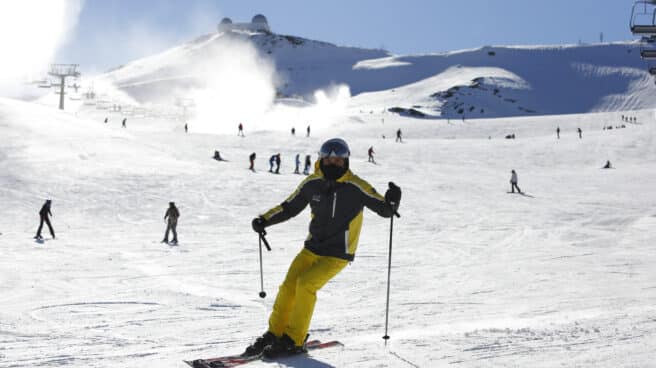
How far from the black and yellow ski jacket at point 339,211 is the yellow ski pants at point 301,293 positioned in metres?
0.08

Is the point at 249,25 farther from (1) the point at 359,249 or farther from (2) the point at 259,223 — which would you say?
(2) the point at 259,223

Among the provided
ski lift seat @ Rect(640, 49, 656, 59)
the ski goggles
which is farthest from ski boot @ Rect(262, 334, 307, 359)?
ski lift seat @ Rect(640, 49, 656, 59)

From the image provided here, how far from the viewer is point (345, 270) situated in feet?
40.0

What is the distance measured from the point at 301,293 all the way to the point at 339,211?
2.39ft

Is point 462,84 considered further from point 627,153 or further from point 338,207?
point 338,207

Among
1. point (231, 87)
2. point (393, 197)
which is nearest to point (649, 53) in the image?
point (393, 197)

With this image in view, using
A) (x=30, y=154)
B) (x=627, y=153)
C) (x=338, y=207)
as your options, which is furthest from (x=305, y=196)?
(x=627, y=153)

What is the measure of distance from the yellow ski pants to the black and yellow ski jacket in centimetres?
8

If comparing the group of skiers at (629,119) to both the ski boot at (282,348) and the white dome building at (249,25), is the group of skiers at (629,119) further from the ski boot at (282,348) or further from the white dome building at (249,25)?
the white dome building at (249,25)

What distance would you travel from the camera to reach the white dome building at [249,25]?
177m

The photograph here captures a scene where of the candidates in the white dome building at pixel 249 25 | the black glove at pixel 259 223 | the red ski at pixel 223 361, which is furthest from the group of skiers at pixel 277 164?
the white dome building at pixel 249 25

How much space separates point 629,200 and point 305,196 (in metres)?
24.3

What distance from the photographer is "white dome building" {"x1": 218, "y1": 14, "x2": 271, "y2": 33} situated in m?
177

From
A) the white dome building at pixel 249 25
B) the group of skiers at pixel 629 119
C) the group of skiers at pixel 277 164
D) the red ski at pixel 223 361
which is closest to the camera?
the red ski at pixel 223 361
